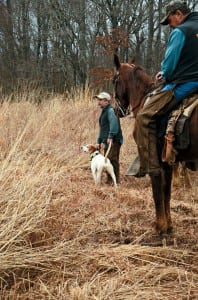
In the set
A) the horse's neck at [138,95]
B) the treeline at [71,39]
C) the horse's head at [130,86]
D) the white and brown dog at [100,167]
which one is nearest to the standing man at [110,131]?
the white and brown dog at [100,167]

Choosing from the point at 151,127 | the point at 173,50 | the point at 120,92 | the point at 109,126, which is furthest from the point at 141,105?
the point at 109,126

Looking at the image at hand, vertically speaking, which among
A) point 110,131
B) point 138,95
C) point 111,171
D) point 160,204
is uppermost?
point 138,95

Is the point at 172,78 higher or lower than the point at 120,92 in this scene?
higher

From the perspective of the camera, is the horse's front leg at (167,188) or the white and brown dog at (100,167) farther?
the white and brown dog at (100,167)

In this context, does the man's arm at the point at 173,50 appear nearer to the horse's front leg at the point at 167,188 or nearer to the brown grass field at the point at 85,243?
the horse's front leg at the point at 167,188

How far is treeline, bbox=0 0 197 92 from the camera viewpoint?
64.9ft

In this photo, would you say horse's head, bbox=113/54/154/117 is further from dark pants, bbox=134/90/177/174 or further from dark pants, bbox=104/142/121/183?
dark pants, bbox=104/142/121/183

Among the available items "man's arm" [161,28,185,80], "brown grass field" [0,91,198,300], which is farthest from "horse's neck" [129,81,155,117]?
"brown grass field" [0,91,198,300]

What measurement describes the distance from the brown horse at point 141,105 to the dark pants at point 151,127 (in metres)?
0.13

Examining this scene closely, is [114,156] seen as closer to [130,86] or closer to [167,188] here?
[130,86]

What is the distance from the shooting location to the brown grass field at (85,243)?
126 inches

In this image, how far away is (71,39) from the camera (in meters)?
21.7

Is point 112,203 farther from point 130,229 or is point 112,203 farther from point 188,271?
point 188,271

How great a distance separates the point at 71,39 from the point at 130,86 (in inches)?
675
